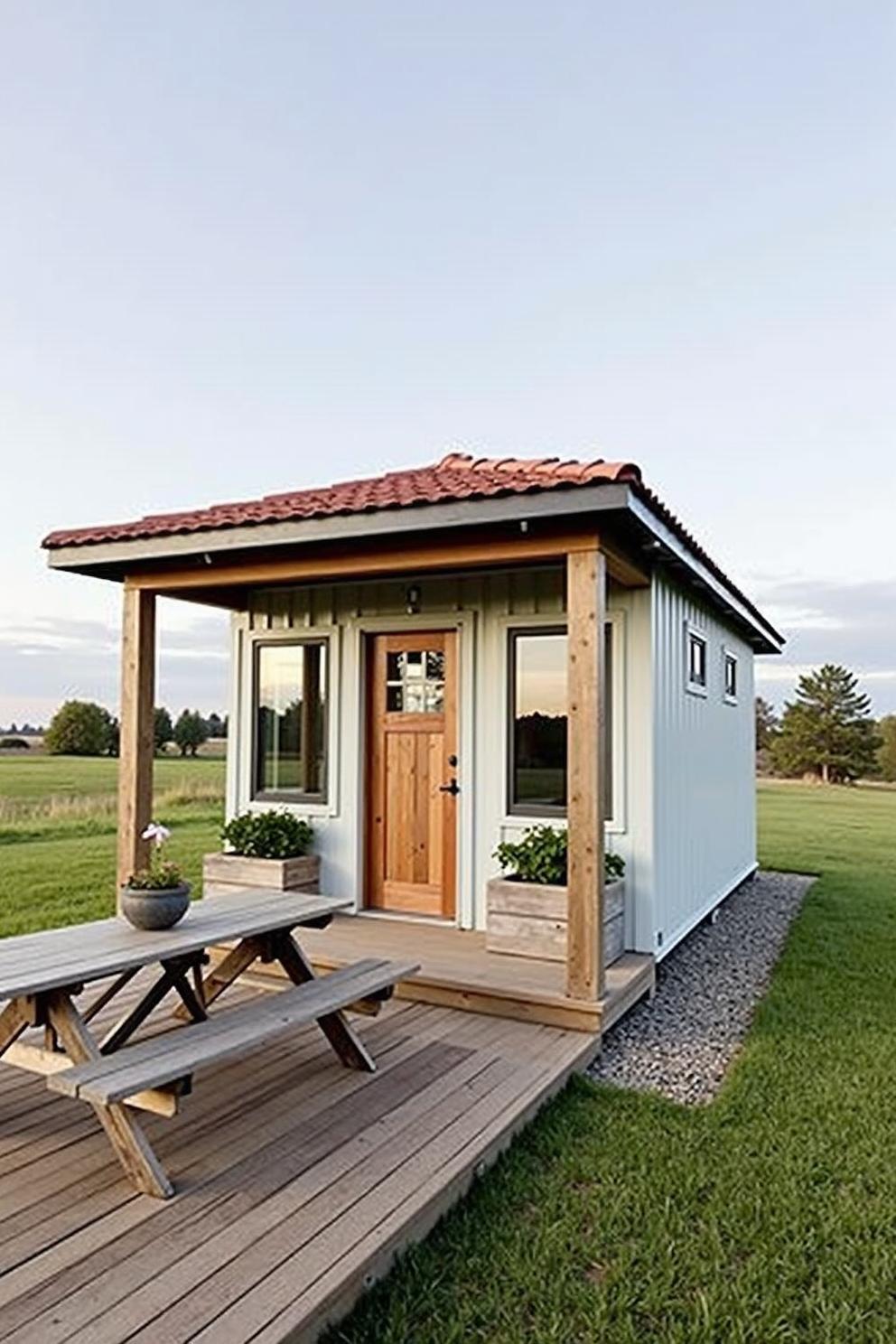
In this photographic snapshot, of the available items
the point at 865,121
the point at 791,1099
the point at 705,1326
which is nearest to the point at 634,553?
the point at 791,1099

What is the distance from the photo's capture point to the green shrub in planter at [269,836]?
6.28m

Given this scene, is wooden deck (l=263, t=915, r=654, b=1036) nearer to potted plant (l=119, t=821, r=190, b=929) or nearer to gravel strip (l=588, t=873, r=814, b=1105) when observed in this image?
gravel strip (l=588, t=873, r=814, b=1105)

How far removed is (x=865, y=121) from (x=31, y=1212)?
10040 mm

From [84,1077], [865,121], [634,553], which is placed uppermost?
[865,121]

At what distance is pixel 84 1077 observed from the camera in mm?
2455

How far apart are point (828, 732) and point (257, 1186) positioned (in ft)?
126

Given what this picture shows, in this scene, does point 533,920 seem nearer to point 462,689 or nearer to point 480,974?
point 480,974

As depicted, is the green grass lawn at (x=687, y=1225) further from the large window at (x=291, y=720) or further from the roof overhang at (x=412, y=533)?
the large window at (x=291, y=720)

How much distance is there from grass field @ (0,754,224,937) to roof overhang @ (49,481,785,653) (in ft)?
10.5

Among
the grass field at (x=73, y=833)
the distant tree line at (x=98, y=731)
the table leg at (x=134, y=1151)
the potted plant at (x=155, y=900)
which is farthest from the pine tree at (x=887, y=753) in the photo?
the table leg at (x=134, y=1151)

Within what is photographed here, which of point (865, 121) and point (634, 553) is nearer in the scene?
point (634, 553)

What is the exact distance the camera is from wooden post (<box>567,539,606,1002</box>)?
415 centimetres

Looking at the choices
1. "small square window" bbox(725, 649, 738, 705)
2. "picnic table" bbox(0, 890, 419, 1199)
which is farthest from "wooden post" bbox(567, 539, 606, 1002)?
"small square window" bbox(725, 649, 738, 705)

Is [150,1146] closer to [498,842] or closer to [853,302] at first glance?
[498,842]
